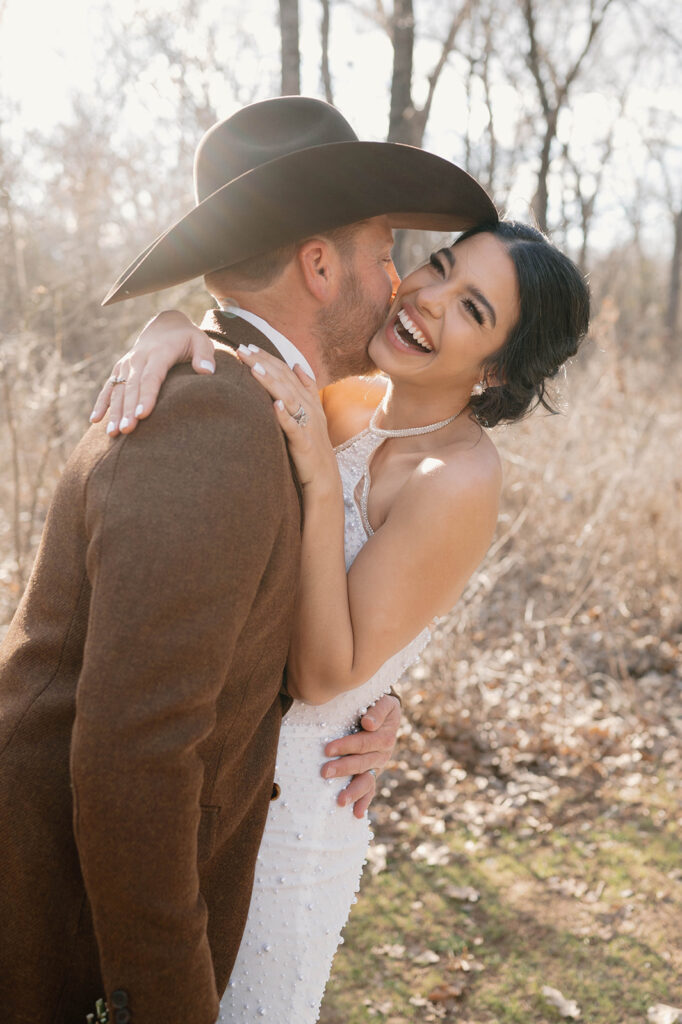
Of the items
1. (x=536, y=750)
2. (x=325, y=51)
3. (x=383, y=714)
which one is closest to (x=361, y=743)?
(x=383, y=714)

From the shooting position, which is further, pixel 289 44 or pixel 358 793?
pixel 289 44

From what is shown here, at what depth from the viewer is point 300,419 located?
5.96 ft

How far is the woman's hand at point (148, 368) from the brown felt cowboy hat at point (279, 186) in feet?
0.44

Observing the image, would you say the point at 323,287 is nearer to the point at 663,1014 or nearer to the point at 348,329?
the point at 348,329

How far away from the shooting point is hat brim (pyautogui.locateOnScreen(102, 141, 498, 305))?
1874 millimetres

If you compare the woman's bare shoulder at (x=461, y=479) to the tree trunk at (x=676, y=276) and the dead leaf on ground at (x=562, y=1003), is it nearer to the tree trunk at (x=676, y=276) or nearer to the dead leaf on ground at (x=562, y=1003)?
the dead leaf on ground at (x=562, y=1003)

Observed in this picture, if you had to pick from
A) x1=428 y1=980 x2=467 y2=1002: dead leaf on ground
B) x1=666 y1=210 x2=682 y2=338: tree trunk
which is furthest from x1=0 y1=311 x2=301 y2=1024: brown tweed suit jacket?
x1=666 y1=210 x2=682 y2=338: tree trunk

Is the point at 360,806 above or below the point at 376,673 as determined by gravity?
below

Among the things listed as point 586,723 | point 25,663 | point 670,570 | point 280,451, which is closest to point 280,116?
point 280,451

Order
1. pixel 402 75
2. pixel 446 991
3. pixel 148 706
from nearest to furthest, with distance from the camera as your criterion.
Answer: pixel 148 706, pixel 446 991, pixel 402 75

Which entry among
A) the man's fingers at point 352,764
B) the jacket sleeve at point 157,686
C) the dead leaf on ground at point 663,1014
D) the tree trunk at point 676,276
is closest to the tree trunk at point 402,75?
the man's fingers at point 352,764

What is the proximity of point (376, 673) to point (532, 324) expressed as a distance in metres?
1.06

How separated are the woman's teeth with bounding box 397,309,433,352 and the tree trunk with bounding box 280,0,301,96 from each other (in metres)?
5.11

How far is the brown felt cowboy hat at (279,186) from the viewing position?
73.9 inches
